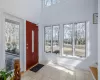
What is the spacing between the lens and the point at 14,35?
2.69 m

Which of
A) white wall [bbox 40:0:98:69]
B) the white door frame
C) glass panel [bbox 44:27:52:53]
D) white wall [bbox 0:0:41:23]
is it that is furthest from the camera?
glass panel [bbox 44:27:52:53]

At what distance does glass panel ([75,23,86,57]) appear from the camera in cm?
340

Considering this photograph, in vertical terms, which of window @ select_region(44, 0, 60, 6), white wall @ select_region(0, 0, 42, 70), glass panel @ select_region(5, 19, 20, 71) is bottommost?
glass panel @ select_region(5, 19, 20, 71)

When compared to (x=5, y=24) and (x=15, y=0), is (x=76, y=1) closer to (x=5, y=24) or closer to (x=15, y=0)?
(x=15, y=0)

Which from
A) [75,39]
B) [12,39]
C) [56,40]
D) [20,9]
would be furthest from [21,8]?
[75,39]

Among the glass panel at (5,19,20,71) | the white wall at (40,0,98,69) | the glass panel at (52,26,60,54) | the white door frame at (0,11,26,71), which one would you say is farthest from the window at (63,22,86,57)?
the glass panel at (5,19,20,71)

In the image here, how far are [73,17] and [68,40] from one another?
1.08 metres

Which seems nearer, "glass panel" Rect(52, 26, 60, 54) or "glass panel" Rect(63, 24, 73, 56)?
"glass panel" Rect(63, 24, 73, 56)

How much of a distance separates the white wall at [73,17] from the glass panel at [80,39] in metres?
0.24

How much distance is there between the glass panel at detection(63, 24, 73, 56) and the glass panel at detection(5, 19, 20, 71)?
2.17m

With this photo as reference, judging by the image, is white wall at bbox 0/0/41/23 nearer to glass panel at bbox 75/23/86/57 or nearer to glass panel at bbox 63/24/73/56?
glass panel at bbox 63/24/73/56

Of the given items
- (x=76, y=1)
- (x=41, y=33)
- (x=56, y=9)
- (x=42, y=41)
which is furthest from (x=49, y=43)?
(x=76, y=1)

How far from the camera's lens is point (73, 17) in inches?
138

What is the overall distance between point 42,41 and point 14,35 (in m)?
1.88
